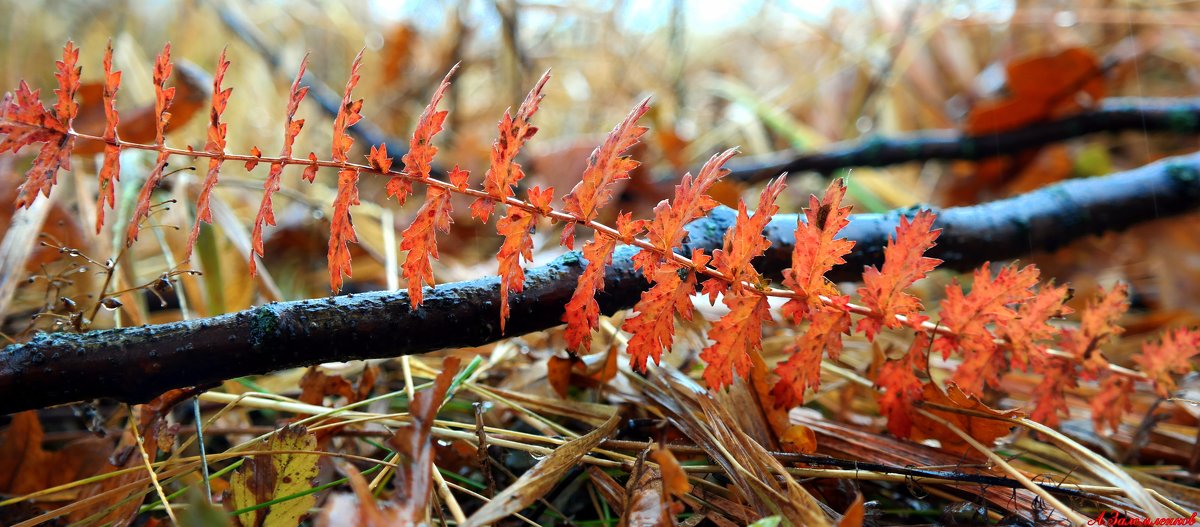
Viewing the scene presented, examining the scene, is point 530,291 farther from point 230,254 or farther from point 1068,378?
point 230,254

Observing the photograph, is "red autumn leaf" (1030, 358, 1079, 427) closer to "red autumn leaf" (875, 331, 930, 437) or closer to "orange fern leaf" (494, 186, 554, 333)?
"red autumn leaf" (875, 331, 930, 437)

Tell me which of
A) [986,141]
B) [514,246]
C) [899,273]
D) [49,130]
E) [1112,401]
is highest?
[49,130]

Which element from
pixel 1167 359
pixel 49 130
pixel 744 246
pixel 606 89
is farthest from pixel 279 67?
pixel 1167 359

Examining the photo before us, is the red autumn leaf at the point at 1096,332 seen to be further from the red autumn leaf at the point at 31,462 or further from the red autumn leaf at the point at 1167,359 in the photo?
the red autumn leaf at the point at 31,462

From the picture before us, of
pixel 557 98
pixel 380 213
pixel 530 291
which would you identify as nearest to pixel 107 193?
pixel 530 291

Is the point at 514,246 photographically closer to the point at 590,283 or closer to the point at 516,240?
the point at 516,240

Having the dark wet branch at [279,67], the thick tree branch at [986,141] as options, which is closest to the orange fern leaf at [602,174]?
the thick tree branch at [986,141]
